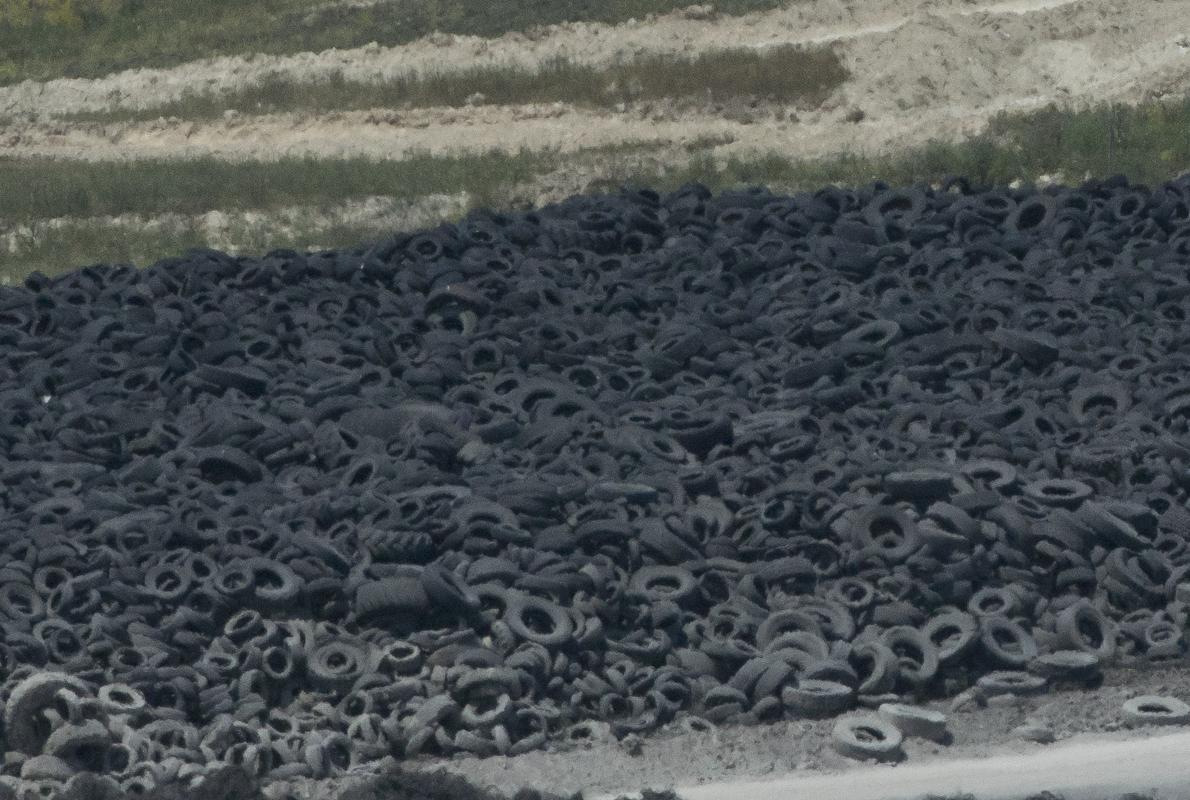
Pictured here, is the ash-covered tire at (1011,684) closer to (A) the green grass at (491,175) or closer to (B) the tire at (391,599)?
(B) the tire at (391,599)

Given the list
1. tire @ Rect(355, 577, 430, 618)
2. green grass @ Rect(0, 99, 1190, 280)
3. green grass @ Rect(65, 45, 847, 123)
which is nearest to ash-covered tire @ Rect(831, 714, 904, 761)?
tire @ Rect(355, 577, 430, 618)

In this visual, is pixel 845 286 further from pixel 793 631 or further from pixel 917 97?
pixel 917 97

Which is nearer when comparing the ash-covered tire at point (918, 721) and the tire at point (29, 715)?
Answer: the tire at point (29, 715)

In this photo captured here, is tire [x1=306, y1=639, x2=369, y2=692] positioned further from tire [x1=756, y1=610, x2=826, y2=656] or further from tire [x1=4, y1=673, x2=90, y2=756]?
tire [x1=756, y1=610, x2=826, y2=656]

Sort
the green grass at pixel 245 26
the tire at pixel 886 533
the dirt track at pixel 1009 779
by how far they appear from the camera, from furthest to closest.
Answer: the green grass at pixel 245 26 < the tire at pixel 886 533 < the dirt track at pixel 1009 779

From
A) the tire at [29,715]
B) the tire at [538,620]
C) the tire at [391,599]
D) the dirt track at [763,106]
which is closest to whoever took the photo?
the tire at [29,715]

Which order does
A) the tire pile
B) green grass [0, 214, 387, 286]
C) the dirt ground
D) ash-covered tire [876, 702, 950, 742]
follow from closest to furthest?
the dirt ground, ash-covered tire [876, 702, 950, 742], the tire pile, green grass [0, 214, 387, 286]

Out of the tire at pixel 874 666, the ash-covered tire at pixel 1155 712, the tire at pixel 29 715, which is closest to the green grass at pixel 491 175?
the tire at pixel 874 666

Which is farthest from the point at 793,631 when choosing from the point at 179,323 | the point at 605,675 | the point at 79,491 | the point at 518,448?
the point at 179,323
